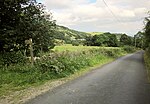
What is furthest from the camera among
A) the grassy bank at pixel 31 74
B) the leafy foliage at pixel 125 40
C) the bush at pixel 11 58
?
the leafy foliage at pixel 125 40

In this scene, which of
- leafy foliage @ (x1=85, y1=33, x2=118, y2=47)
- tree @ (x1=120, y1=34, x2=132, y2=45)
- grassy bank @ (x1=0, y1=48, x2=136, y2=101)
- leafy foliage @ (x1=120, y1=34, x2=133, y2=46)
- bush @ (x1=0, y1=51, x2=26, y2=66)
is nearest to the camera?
grassy bank @ (x1=0, y1=48, x2=136, y2=101)

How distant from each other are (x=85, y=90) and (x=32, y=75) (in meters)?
5.42

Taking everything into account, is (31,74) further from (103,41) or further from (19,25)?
(103,41)

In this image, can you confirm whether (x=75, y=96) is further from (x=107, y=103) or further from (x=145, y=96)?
(x=145, y=96)

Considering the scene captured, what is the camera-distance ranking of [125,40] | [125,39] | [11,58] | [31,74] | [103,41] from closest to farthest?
[31,74], [11,58], [103,41], [125,40], [125,39]

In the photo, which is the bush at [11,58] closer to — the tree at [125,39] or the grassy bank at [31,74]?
the grassy bank at [31,74]

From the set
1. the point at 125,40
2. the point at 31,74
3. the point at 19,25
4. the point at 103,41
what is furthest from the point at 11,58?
the point at 125,40

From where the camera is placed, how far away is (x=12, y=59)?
22.1m

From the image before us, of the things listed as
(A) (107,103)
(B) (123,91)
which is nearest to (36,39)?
(B) (123,91)

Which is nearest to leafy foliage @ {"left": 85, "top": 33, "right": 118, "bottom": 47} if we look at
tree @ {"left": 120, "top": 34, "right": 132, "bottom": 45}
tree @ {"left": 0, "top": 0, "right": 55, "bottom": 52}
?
tree @ {"left": 120, "top": 34, "right": 132, "bottom": 45}

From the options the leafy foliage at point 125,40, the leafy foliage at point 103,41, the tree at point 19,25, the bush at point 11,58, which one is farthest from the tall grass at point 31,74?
the leafy foliage at point 125,40

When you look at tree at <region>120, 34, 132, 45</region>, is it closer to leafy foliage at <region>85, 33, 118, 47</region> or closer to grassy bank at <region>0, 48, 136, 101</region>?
leafy foliage at <region>85, 33, 118, 47</region>

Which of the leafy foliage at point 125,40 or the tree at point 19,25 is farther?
the leafy foliage at point 125,40

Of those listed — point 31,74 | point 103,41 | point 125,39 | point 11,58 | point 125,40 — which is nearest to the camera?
point 31,74
